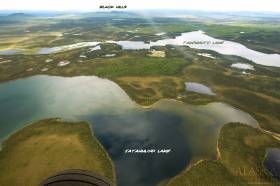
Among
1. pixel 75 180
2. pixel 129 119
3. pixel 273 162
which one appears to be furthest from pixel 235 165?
pixel 75 180

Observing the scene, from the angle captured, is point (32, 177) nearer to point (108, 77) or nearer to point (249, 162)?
point (249, 162)

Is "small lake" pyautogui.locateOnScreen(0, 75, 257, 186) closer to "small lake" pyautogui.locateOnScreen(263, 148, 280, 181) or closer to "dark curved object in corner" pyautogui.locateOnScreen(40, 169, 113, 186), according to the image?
"small lake" pyautogui.locateOnScreen(263, 148, 280, 181)

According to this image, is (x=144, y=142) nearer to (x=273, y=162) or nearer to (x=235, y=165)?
(x=235, y=165)

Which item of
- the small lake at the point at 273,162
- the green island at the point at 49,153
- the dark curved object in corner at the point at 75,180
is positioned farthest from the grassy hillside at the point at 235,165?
the dark curved object in corner at the point at 75,180

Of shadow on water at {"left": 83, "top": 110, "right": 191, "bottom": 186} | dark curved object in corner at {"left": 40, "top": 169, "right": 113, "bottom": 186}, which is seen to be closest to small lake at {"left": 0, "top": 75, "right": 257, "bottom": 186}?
shadow on water at {"left": 83, "top": 110, "right": 191, "bottom": 186}

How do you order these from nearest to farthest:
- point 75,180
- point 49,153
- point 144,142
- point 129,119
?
point 75,180 → point 49,153 → point 144,142 → point 129,119
